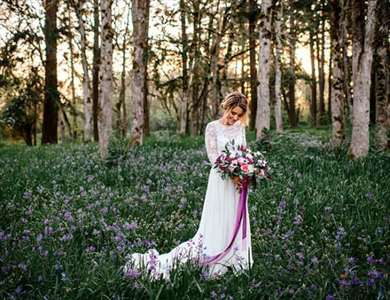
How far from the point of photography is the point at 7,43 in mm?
20844

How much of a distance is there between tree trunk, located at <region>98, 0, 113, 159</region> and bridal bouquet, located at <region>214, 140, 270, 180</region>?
261 inches

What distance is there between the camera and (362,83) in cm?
941

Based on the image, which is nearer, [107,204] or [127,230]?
[127,230]

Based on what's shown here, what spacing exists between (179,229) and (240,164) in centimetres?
164

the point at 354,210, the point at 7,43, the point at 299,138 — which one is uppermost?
the point at 7,43

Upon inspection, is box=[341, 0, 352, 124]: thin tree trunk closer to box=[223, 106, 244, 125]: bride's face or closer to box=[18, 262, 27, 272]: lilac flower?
box=[223, 106, 244, 125]: bride's face

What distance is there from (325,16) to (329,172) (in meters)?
19.2

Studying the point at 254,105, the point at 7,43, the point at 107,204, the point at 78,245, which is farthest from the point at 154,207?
the point at 254,105

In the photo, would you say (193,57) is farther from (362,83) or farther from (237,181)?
(237,181)

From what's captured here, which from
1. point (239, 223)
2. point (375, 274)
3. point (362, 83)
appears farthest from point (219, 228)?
point (362, 83)

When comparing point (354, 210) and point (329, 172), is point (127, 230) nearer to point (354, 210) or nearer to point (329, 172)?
point (354, 210)

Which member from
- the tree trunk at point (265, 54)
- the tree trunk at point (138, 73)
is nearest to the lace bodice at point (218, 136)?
the tree trunk at point (265, 54)

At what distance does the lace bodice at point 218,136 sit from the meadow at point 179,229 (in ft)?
4.32

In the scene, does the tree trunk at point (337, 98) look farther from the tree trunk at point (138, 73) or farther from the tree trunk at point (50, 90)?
the tree trunk at point (50, 90)
